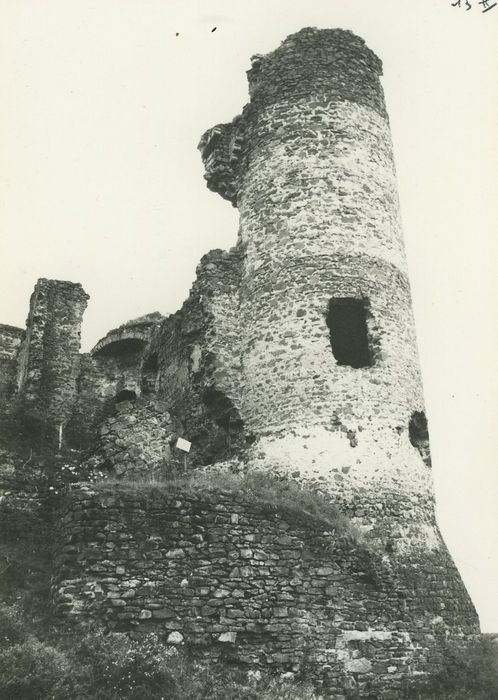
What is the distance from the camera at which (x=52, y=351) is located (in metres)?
19.0

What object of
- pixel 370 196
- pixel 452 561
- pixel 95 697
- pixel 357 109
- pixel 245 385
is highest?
pixel 357 109

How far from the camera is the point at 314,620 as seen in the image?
29.9ft

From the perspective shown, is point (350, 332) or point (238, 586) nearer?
point (238, 586)

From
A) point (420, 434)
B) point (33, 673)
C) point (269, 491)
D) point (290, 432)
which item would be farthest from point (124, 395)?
point (33, 673)

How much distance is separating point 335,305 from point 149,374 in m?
5.64

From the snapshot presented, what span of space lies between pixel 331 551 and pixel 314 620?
0.93 m

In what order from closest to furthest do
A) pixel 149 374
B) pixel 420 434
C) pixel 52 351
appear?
pixel 420 434, pixel 149 374, pixel 52 351

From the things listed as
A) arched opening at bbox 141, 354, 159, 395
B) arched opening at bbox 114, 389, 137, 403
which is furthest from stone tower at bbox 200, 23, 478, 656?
arched opening at bbox 114, 389, 137, 403

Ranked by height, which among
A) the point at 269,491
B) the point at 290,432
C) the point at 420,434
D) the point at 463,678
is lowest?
the point at 463,678

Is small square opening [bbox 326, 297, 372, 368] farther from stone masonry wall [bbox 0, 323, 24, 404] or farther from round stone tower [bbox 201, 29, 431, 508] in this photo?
stone masonry wall [bbox 0, 323, 24, 404]

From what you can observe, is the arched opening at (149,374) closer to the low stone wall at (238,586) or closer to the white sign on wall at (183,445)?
the white sign on wall at (183,445)

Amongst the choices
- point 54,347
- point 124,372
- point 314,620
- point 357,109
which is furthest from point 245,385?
point 124,372

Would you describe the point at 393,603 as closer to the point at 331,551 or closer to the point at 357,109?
the point at 331,551

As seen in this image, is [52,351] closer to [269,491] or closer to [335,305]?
[335,305]
